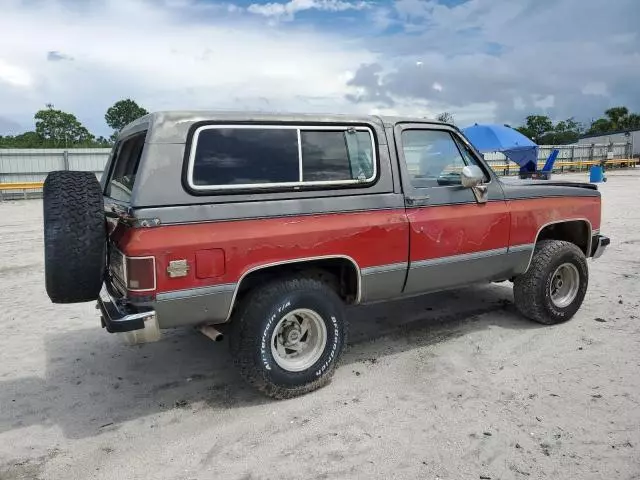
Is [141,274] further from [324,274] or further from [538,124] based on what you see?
[538,124]

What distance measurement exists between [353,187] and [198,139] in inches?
49.0

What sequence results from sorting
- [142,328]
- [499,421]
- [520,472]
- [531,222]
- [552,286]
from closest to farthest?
1. [520,472]
2. [142,328]
3. [499,421]
4. [531,222]
5. [552,286]

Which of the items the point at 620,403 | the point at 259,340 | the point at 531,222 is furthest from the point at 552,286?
the point at 259,340

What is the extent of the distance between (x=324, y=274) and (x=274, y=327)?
2.20 feet

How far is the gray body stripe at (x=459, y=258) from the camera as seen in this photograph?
427cm

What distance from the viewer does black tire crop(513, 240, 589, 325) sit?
198 inches

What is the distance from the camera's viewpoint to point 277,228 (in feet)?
11.7

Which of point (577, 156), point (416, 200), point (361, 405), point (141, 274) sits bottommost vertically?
point (361, 405)

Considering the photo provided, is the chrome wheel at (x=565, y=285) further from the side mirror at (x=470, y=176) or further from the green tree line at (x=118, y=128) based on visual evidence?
the green tree line at (x=118, y=128)

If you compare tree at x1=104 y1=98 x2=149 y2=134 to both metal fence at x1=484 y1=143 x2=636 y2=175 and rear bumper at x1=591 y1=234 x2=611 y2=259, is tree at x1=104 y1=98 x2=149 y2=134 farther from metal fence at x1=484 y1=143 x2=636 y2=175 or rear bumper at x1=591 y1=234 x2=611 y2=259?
rear bumper at x1=591 y1=234 x2=611 y2=259

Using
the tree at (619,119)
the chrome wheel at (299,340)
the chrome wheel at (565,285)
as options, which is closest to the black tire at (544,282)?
the chrome wheel at (565,285)

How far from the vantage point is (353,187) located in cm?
397

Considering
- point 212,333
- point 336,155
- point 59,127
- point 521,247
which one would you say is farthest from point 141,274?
point 59,127

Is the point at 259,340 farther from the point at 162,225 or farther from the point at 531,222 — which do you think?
the point at 531,222
